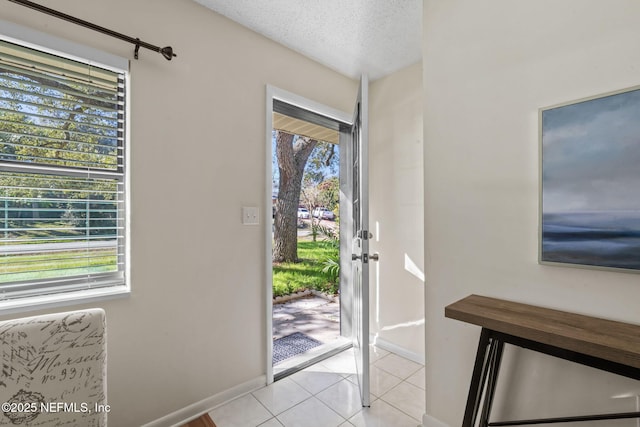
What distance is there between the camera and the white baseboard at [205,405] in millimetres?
1661

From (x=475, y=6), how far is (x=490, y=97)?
1.55ft

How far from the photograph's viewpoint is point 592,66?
3.69ft

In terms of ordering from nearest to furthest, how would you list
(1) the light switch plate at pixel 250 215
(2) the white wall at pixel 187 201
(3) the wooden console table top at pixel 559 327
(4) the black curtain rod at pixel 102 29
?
(3) the wooden console table top at pixel 559 327 < (4) the black curtain rod at pixel 102 29 < (2) the white wall at pixel 187 201 < (1) the light switch plate at pixel 250 215

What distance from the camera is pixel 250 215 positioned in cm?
201

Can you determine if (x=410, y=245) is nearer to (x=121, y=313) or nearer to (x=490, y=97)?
(x=490, y=97)

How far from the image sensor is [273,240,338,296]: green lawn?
130 inches

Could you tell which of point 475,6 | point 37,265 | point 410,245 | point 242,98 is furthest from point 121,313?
point 475,6

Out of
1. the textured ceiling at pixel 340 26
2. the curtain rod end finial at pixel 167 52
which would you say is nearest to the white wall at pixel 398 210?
the textured ceiling at pixel 340 26

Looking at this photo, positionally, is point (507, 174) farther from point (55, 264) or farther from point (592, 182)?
point (55, 264)

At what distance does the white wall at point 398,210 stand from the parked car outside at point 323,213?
25.5 inches

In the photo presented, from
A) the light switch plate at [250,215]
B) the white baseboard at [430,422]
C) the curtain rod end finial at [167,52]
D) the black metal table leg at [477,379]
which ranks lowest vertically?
the white baseboard at [430,422]

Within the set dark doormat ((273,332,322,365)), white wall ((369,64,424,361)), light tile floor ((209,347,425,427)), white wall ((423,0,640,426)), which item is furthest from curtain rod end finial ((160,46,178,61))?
dark doormat ((273,332,322,365))

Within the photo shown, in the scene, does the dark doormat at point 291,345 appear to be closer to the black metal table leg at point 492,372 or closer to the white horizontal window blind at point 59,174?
the white horizontal window blind at point 59,174

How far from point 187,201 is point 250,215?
0.42 m
